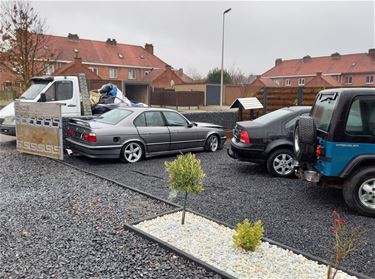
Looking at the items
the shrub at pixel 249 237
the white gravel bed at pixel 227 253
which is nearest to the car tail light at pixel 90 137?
the white gravel bed at pixel 227 253

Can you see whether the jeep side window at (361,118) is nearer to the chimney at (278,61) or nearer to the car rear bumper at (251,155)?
the car rear bumper at (251,155)

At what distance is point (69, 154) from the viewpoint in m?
8.72

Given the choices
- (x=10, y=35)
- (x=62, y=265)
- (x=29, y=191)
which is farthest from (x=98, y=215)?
(x=10, y=35)

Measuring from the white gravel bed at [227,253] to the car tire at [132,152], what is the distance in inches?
151

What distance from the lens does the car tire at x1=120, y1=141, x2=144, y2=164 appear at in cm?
777

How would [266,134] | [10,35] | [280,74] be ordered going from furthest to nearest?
1. [280,74]
2. [10,35]
3. [266,134]

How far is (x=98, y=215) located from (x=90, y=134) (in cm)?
331

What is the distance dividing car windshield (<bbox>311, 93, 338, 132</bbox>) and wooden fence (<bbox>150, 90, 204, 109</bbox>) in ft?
80.4

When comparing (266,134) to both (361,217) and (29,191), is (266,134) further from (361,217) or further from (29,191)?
(29,191)

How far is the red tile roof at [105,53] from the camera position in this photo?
4312 centimetres

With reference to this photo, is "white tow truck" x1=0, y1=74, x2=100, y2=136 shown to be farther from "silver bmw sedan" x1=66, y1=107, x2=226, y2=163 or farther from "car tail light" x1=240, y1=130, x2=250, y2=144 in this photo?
"car tail light" x1=240, y1=130, x2=250, y2=144

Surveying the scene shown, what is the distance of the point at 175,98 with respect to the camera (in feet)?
96.9

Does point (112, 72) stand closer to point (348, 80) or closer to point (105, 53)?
point (105, 53)

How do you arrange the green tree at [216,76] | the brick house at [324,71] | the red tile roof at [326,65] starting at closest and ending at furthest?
the green tree at [216,76], the brick house at [324,71], the red tile roof at [326,65]
